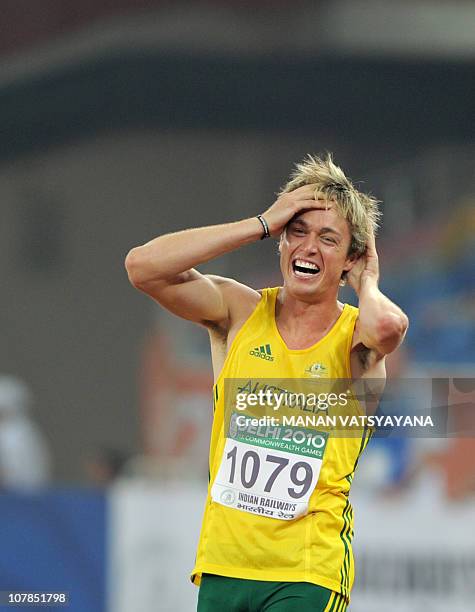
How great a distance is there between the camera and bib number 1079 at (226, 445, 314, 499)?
417 centimetres

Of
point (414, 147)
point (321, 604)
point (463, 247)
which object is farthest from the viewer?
point (414, 147)

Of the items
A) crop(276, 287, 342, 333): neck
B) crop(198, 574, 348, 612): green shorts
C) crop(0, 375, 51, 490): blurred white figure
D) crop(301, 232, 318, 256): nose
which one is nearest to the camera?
crop(198, 574, 348, 612): green shorts

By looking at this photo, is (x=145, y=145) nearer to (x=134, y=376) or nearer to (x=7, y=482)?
(x=134, y=376)

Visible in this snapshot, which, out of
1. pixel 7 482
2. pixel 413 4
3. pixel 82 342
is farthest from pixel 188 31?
pixel 7 482

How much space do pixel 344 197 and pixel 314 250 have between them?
0.24m

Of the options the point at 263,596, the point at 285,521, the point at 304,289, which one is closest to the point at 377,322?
the point at 304,289

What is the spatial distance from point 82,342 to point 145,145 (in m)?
3.86

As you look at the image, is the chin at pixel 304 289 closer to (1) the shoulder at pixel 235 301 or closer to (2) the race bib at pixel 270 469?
(1) the shoulder at pixel 235 301

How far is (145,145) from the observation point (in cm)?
2236

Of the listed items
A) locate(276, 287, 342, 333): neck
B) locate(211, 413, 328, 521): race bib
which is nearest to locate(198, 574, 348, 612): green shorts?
locate(211, 413, 328, 521): race bib

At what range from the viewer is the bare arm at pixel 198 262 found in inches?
170

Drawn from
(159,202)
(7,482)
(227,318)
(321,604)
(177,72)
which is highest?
(177,72)

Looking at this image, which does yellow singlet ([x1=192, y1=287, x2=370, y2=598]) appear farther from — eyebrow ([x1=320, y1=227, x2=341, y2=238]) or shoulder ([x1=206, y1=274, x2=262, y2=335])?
eyebrow ([x1=320, y1=227, x2=341, y2=238])

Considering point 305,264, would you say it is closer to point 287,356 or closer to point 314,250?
point 314,250
